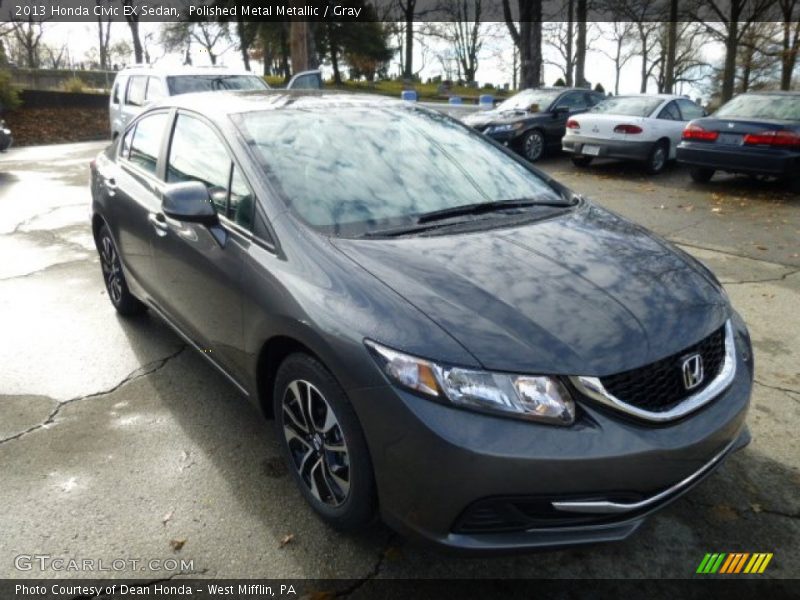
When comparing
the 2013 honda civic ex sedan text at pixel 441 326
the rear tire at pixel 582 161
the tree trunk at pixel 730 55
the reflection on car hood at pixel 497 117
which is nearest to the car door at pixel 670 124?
the rear tire at pixel 582 161

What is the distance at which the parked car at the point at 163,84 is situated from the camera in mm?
10547

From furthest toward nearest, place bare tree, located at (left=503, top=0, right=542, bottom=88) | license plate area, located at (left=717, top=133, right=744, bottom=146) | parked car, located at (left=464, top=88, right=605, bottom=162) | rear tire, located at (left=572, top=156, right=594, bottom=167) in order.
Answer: bare tree, located at (left=503, top=0, right=542, bottom=88) → rear tire, located at (left=572, top=156, right=594, bottom=167) → parked car, located at (left=464, top=88, right=605, bottom=162) → license plate area, located at (left=717, top=133, right=744, bottom=146)

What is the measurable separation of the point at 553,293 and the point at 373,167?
1168 mm

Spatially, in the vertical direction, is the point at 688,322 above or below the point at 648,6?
below

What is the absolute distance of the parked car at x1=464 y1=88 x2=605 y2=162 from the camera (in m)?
12.3

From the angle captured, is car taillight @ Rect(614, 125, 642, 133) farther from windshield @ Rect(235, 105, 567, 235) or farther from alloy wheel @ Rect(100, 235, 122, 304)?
alloy wheel @ Rect(100, 235, 122, 304)

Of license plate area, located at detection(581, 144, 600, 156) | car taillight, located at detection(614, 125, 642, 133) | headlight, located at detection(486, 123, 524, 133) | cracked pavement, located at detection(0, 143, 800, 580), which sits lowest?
cracked pavement, located at detection(0, 143, 800, 580)

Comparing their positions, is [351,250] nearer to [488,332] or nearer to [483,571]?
[488,332]

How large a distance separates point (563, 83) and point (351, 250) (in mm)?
44533

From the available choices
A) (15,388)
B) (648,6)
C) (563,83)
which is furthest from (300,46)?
(563,83)

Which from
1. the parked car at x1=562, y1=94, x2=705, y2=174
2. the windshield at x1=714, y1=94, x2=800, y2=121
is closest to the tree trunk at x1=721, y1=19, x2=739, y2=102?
the parked car at x1=562, y1=94, x2=705, y2=174

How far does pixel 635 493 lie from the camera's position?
2.05 meters

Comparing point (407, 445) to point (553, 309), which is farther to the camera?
point (553, 309)

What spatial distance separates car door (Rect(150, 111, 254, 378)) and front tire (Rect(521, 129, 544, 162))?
32.3 ft
